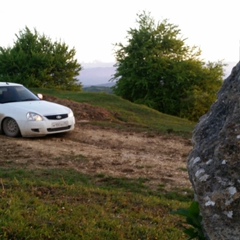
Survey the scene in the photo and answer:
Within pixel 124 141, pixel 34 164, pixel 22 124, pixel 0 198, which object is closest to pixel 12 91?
pixel 22 124

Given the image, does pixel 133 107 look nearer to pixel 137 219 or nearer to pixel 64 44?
pixel 137 219

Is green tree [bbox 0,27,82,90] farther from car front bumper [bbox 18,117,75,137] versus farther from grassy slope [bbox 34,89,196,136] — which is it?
car front bumper [bbox 18,117,75,137]

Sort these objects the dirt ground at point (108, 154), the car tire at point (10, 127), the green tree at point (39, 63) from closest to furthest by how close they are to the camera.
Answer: the dirt ground at point (108, 154)
the car tire at point (10, 127)
the green tree at point (39, 63)

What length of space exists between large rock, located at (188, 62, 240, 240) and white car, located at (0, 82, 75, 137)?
410 inches

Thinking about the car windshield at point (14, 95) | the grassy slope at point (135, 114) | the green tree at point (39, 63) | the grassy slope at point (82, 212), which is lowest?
the grassy slope at point (82, 212)

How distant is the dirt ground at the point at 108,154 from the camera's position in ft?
32.3

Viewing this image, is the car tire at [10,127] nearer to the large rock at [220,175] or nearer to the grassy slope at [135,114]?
the grassy slope at [135,114]

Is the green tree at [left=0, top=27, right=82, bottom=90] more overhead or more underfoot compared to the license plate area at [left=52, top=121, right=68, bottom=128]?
more overhead

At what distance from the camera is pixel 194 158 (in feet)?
10.9

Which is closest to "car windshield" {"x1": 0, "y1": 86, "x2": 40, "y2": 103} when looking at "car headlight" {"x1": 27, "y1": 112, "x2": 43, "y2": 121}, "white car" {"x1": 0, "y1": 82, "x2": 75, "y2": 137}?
"white car" {"x1": 0, "y1": 82, "x2": 75, "y2": 137}

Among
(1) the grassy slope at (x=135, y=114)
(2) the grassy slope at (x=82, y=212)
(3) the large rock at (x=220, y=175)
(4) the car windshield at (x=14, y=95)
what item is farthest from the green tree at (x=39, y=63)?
(3) the large rock at (x=220, y=175)

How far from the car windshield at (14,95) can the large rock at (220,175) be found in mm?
11564

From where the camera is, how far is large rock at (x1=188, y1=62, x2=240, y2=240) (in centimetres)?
294

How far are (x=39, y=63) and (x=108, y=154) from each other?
3447cm
